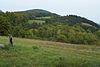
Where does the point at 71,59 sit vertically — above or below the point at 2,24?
below

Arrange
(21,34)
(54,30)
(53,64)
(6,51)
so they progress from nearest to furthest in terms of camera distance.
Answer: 1. (53,64)
2. (6,51)
3. (21,34)
4. (54,30)

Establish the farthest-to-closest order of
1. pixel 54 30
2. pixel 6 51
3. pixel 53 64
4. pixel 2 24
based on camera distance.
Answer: pixel 54 30
pixel 2 24
pixel 6 51
pixel 53 64

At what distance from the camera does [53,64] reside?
1828cm

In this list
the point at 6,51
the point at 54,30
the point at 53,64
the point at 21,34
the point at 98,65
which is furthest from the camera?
the point at 54,30

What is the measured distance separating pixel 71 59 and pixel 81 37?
1813 inches

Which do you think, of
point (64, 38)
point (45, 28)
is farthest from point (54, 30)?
point (64, 38)

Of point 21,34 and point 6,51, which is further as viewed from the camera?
point 21,34

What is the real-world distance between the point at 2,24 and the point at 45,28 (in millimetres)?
52213

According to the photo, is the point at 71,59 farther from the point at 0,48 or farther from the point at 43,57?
the point at 0,48

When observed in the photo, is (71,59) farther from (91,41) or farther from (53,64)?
(91,41)

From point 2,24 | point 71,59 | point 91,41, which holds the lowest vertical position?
point 91,41

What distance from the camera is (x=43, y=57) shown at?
66.9 feet

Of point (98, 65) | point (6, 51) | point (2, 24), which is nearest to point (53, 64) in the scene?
point (98, 65)

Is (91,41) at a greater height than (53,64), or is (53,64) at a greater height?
(53,64)
